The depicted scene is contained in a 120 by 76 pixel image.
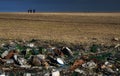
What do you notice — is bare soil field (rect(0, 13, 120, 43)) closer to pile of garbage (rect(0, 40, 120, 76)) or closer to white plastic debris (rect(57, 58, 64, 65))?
pile of garbage (rect(0, 40, 120, 76))

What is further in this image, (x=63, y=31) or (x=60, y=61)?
(x=63, y=31)

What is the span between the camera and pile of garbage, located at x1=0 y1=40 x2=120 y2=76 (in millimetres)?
18609

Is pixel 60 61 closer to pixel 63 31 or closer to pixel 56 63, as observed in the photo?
pixel 56 63

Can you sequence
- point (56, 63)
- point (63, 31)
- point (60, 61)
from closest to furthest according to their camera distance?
point (56, 63) → point (60, 61) → point (63, 31)

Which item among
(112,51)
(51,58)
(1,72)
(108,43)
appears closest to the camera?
(1,72)

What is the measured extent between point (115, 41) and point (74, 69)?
11.5 metres

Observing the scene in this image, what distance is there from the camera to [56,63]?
19703 mm

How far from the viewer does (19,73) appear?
18688 millimetres

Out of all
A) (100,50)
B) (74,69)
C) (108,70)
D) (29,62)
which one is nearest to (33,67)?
(29,62)

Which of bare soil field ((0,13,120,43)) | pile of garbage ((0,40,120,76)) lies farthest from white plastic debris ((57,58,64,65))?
bare soil field ((0,13,120,43))

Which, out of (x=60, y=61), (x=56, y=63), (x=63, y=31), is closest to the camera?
(x=56, y=63)

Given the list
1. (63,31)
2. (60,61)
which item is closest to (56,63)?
(60,61)

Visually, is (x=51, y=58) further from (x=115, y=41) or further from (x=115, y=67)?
(x=115, y=41)

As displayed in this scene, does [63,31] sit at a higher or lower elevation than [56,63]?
lower
